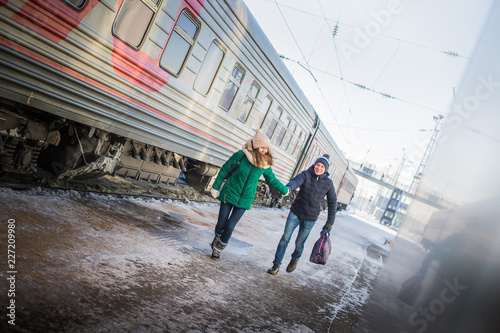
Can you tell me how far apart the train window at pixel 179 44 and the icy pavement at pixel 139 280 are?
2.30 metres

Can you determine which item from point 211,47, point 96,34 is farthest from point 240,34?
point 96,34

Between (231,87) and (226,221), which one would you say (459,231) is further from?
(231,87)

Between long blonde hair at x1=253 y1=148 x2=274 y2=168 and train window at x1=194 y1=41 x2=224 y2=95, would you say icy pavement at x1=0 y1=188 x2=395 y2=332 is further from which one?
train window at x1=194 y1=41 x2=224 y2=95

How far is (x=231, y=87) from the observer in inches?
269

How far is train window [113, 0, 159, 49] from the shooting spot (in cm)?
411

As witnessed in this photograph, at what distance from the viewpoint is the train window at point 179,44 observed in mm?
4961

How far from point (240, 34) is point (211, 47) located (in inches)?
34.7

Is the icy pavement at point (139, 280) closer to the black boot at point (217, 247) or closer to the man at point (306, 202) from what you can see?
the black boot at point (217, 247)

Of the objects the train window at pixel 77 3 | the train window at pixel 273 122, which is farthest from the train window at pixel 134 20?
the train window at pixel 273 122

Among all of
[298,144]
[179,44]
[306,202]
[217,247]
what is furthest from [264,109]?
[217,247]

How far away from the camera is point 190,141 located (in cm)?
629

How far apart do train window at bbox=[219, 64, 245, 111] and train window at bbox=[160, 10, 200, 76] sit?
143 cm
